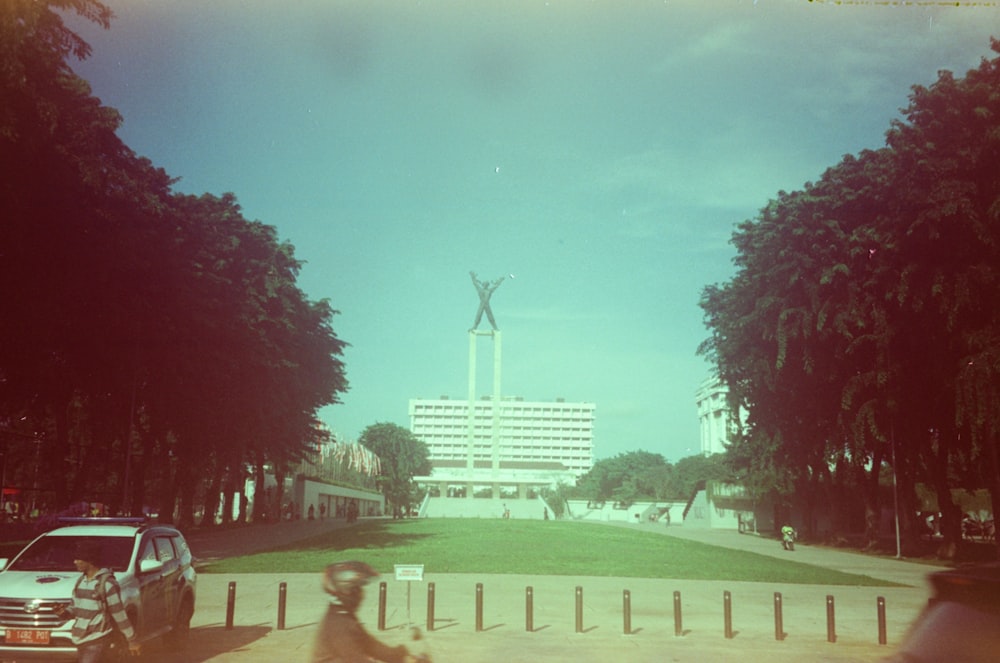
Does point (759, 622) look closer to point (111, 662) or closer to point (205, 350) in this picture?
point (111, 662)

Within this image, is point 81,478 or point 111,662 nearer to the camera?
point 111,662

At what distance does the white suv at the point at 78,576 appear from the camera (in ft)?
32.9

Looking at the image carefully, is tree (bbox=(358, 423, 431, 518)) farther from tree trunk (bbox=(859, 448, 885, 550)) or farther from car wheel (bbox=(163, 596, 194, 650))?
car wheel (bbox=(163, 596, 194, 650))

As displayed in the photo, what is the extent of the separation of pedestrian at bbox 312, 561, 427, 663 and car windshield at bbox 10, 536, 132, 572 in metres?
5.73

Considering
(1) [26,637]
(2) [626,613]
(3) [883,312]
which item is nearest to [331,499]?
(3) [883,312]

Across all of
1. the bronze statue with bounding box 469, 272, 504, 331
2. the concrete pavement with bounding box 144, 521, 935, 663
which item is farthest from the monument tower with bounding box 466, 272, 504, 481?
the concrete pavement with bounding box 144, 521, 935, 663

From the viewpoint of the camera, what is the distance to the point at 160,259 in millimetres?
27656

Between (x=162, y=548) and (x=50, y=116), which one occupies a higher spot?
(x=50, y=116)

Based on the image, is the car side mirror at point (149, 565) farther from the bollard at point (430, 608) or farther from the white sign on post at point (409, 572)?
the bollard at point (430, 608)

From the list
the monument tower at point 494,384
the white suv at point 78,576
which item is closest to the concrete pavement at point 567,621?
the white suv at point 78,576

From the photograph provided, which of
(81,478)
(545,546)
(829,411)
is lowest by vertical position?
(545,546)

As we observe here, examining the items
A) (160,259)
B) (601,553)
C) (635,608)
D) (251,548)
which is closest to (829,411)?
(601,553)

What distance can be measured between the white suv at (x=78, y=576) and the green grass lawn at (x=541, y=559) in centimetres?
1234

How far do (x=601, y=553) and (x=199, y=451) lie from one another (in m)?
18.6
